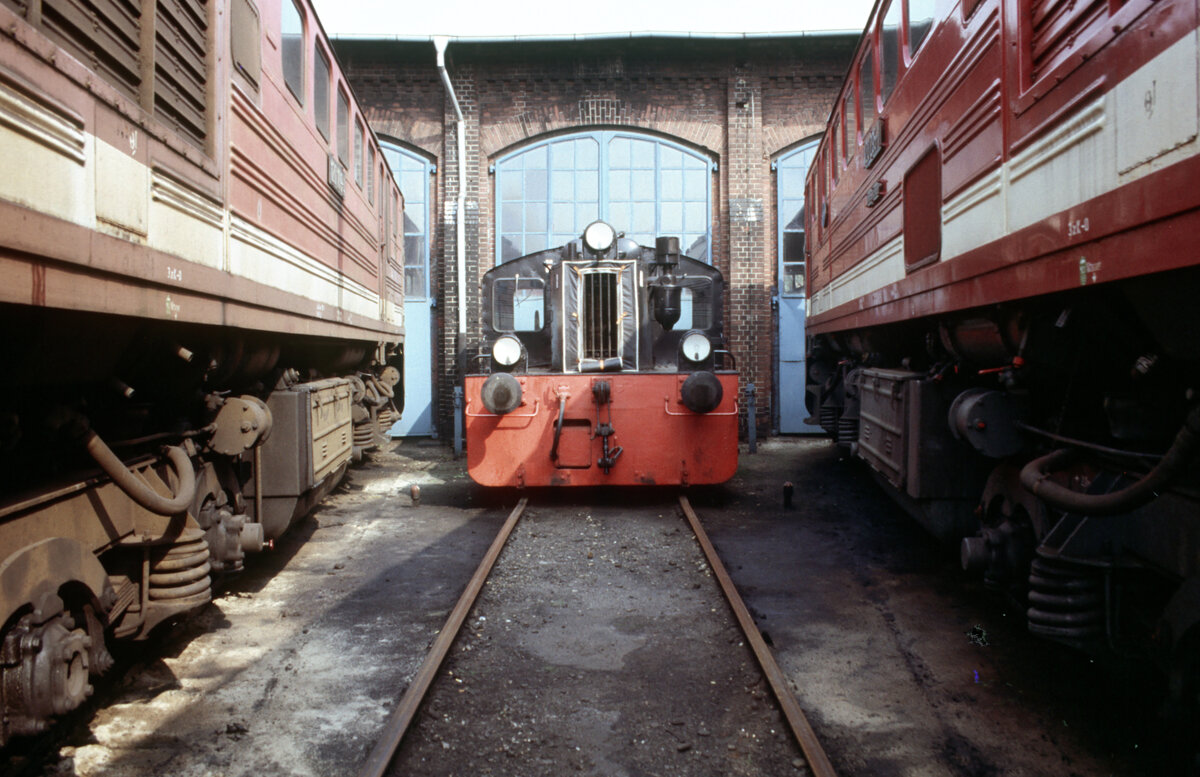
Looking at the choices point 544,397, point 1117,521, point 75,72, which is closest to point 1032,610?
point 1117,521

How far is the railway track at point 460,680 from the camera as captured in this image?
8.11 ft

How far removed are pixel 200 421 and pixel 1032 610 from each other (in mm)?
3682

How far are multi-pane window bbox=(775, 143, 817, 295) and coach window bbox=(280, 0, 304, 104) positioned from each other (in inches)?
322

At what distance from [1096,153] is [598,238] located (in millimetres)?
5332

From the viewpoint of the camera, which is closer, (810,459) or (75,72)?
(75,72)

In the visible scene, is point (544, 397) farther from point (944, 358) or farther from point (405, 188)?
point (405, 188)

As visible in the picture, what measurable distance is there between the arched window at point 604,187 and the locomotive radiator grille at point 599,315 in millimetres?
4476

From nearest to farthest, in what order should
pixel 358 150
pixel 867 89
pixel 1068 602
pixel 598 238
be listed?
pixel 1068 602 → pixel 867 89 → pixel 358 150 → pixel 598 238

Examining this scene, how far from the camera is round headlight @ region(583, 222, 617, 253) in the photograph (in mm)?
7297

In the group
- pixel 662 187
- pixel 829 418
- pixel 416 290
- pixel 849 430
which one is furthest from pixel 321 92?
pixel 662 187

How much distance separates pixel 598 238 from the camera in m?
7.30

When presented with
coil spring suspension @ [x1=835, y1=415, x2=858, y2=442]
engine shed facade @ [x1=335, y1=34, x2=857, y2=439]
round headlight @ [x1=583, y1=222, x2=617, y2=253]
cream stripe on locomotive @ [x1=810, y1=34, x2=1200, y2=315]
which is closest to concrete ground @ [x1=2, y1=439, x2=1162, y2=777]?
coil spring suspension @ [x1=835, y1=415, x2=858, y2=442]

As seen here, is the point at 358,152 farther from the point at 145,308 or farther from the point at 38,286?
the point at 38,286

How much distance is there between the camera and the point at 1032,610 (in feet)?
9.04
